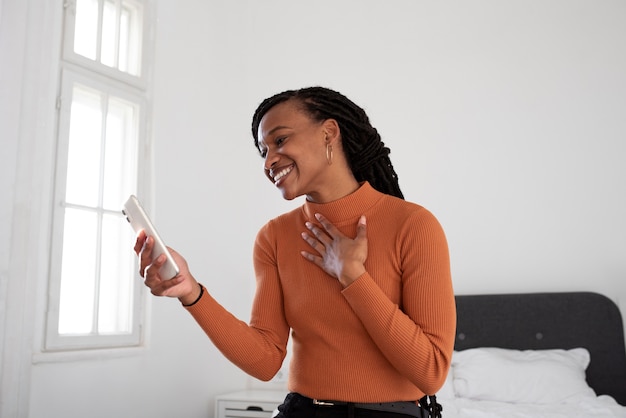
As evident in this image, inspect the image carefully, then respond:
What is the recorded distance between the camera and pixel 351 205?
1351mm

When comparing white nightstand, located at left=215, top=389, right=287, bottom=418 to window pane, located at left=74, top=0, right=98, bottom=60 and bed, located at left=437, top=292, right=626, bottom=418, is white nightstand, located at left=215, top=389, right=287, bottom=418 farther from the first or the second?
window pane, located at left=74, top=0, right=98, bottom=60

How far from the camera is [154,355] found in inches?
137

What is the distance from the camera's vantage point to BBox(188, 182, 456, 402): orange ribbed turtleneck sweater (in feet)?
3.70

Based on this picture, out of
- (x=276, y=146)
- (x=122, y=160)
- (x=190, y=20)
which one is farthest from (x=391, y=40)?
(x=276, y=146)

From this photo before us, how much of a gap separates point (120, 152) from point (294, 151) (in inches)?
94.5

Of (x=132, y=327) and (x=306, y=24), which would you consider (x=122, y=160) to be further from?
(x=306, y=24)

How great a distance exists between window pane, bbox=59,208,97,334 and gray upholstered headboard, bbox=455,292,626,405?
205 cm

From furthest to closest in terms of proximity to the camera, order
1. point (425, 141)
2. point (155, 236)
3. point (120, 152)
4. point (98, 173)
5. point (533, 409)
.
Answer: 1. point (425, 141)
2. point (120, 152)
3. point (98, 173)
4. point (533, 409)
5. point (155, 236)

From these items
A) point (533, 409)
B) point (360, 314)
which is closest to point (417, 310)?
point (360, 314)

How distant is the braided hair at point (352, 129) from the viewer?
4.61 ft

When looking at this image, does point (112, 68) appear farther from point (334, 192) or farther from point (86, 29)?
point (334, 192)

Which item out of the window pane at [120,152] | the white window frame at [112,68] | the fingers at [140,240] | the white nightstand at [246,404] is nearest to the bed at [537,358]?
the white nightstand at [246,404]

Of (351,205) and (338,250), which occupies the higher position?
(351,205)

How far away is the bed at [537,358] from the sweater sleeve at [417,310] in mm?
1658
